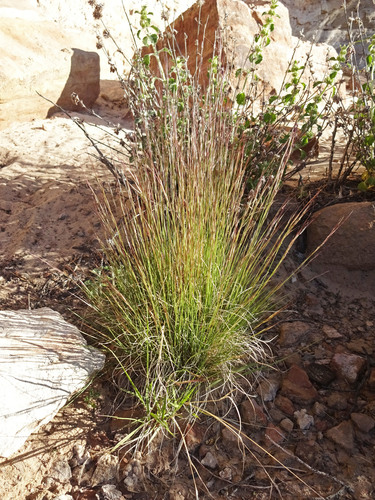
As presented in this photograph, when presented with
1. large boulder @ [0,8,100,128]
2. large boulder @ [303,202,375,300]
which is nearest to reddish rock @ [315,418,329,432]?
large boulder @ [303,202,375,300]

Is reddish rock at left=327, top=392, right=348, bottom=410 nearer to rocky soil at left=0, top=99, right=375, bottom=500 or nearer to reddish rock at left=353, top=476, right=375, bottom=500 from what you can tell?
rocky soil at left=0, top=99, right=375, bottom=500

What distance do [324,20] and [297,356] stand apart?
7654 millimetres

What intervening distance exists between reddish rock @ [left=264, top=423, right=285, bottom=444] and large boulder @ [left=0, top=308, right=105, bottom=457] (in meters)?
0.75

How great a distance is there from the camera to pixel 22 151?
13.4 ft

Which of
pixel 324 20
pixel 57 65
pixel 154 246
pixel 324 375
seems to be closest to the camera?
pixel 154 246

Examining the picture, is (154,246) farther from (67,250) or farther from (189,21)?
(189,21)

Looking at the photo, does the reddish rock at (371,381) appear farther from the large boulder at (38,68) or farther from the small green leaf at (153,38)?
the large boulder at (38,68)

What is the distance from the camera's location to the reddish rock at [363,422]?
1910mm

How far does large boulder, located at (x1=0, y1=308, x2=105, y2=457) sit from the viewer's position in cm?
178

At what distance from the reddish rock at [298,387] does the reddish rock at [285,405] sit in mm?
26

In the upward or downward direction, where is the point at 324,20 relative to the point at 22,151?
upward

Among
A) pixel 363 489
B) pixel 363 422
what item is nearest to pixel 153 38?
pixel 363 422

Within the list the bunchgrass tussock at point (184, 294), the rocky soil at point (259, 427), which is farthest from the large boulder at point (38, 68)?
the bunchgrass tussock at point (184, 294)

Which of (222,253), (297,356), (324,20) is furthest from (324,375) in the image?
(324,20)
